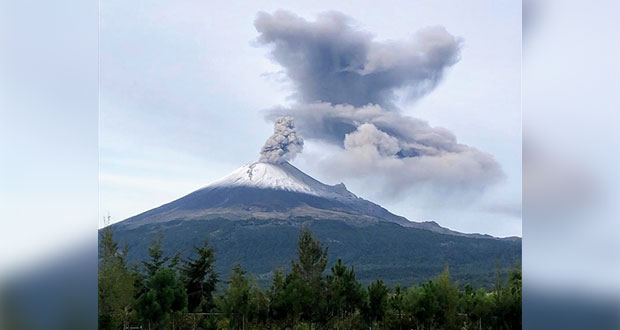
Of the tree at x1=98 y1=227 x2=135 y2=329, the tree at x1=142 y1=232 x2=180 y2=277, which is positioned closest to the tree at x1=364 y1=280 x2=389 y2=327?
the tree at x1=142 y1=232 x2=180 y2=277

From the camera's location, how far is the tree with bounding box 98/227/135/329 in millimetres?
6293

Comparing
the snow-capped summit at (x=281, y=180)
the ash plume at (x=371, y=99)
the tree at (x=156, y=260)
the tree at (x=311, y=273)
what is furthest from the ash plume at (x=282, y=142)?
the tree at (x=156, y=260)

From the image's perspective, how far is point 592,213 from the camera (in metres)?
2.00

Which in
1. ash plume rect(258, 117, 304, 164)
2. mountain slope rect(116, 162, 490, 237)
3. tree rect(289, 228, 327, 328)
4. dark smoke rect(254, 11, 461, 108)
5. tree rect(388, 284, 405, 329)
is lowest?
tree rect(388, 284, 405, 329)

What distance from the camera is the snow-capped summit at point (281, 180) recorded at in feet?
26.4

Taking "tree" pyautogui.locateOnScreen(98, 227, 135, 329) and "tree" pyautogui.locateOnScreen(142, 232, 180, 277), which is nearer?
"tree" pyautogui.locateOnScreen(98, 227, 135, 329)

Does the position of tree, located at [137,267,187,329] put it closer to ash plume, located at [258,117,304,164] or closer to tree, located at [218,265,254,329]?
tree, located at [218,265,254,329]

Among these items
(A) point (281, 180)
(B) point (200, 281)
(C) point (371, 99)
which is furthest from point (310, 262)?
(C) point (371, 99)

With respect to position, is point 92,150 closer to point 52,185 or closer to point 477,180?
point 52,185

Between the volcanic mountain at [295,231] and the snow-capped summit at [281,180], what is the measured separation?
12mm

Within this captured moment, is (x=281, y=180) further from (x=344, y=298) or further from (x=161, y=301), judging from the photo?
(x=161, y=301)

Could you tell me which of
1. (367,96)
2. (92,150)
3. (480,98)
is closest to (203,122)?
(367,96)

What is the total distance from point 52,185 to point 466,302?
5255 mm

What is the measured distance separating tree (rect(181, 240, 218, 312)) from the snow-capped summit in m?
0.98
